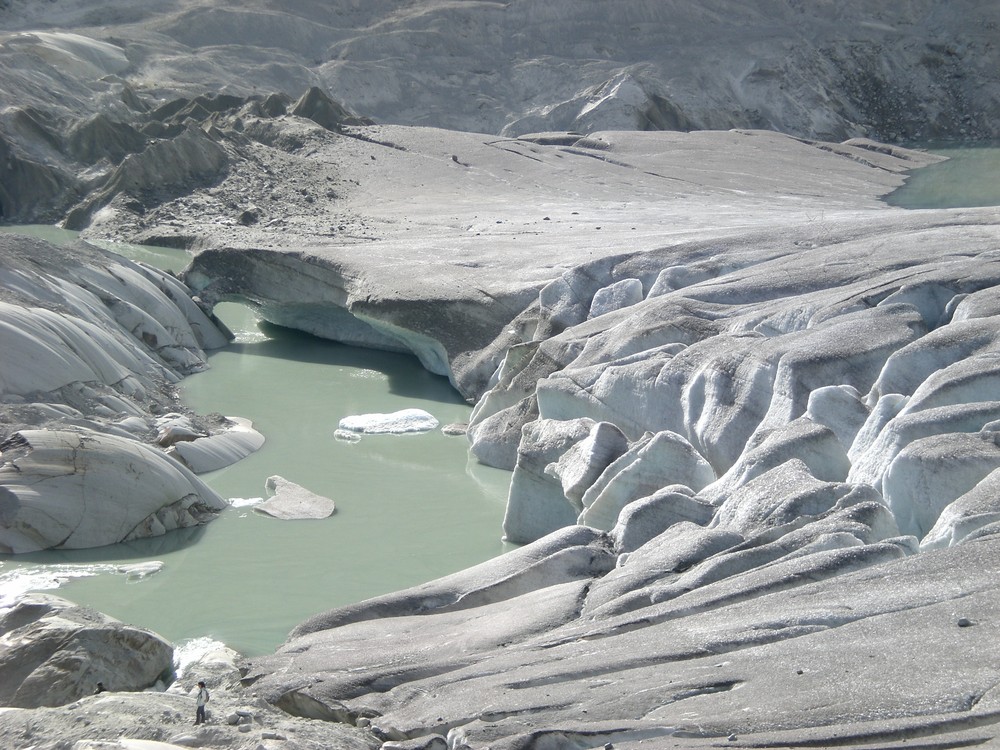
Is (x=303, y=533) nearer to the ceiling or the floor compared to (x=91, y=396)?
nearer to the floor

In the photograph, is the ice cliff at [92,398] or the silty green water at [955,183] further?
the silty green water at [955,183]

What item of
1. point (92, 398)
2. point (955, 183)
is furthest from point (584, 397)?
point (955, 183)

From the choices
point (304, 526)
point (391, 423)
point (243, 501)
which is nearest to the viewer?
point (304, 526)

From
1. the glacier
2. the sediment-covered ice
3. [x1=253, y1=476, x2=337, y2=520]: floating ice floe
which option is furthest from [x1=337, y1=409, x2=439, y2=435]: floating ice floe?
[x1=253, y1=476, x2=337, y2=520]: floating ice floe

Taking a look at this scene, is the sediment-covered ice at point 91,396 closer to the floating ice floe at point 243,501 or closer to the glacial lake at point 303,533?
the floating ice floe at point 243,501

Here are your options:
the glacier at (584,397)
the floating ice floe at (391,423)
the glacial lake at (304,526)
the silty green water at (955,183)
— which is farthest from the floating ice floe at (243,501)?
the silty green water at (955,183)

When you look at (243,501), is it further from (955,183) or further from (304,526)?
(955,183)
